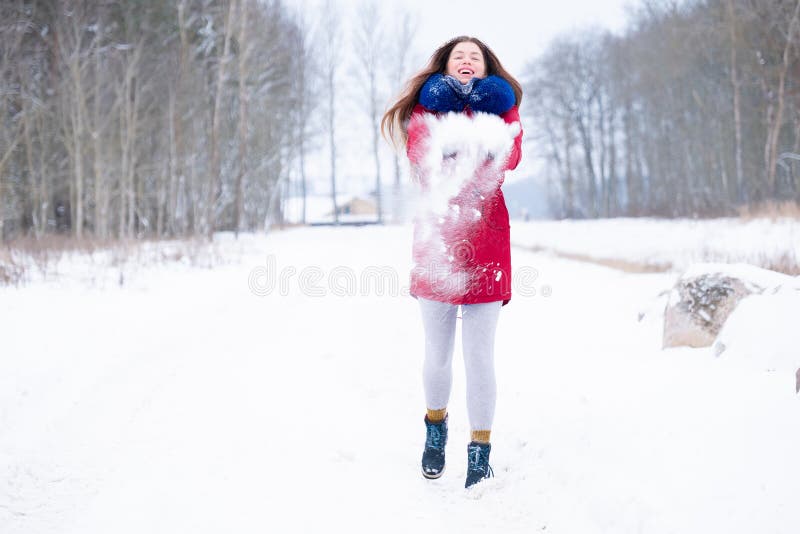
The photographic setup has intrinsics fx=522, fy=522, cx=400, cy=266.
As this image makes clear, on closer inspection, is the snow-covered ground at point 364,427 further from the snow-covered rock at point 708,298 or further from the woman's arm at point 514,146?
the woman's arm at point 514,146

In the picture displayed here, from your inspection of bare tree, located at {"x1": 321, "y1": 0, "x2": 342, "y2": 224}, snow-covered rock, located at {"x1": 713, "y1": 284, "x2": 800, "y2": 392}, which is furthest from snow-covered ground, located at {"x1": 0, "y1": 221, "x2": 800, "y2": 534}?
bare tree, located at {"x1": 321, "y1": 0, "x2": 342, "y2": 224}

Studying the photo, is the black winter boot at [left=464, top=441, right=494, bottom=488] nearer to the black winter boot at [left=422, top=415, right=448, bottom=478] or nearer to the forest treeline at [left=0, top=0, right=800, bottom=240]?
the black winter boot at [left=422, top=415, right=448, bottom=478]

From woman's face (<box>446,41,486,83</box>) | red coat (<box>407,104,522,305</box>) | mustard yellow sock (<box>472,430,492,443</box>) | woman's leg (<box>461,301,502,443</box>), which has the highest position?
woman's face (<box>446,41,486,83</box>)

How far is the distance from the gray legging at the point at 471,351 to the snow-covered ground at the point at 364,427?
33cm

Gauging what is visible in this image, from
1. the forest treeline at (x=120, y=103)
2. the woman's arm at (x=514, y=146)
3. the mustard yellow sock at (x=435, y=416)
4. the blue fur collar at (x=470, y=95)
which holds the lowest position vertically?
the mustard yellow sock at (x=435, y=416)

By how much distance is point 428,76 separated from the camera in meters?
2.49

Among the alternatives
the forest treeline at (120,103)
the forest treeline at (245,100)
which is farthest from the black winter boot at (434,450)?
the forest treeline at (120,103)

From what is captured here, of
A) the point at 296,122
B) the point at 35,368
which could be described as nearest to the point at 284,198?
the point at 296,122

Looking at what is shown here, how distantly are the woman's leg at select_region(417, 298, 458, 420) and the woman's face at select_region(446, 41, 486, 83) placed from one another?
3.44 ft

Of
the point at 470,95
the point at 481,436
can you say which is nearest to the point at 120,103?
the point at 470,95

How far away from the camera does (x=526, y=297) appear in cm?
673

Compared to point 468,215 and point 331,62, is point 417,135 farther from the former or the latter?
point 331,62

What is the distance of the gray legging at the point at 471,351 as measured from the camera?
2324 mm

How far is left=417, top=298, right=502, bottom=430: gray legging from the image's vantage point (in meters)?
2.32
